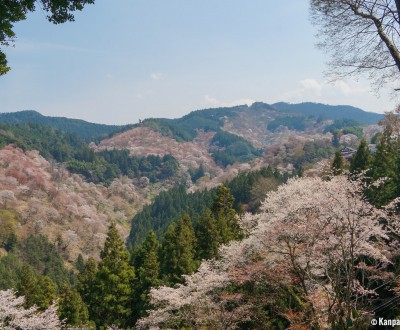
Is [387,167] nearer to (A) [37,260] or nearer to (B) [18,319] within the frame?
(B) [18,319]

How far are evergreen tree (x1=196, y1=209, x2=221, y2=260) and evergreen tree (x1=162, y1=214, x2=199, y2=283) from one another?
56 cm

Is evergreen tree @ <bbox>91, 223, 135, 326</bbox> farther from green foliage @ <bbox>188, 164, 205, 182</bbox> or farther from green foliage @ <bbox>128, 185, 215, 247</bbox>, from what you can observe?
green foliage @ <bbox>188, 164, 205, 182</bbox>

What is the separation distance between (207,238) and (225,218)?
3850 millimetres

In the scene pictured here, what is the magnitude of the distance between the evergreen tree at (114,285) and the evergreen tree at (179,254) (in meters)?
2.63

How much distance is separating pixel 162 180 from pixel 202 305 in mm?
128677

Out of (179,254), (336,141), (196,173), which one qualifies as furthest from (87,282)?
(196,173)

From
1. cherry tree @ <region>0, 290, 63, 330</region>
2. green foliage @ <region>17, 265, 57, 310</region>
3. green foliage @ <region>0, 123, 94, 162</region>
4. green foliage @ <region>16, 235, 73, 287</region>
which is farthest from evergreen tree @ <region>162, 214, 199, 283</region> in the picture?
green foliage @ <region>0, 123, 94, 162</region>

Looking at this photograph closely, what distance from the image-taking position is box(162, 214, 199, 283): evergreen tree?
25797 mm

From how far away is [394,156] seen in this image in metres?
31.4

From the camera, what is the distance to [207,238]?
2778 centimetres

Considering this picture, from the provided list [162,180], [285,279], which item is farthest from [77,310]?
[162,180]

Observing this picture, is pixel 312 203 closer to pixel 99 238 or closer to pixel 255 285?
pixel 255 285

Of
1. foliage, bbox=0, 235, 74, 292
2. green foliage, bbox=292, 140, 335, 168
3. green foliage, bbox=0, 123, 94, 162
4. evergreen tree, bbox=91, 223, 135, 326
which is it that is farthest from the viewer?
green foliage, bbox=0, 123, 94, 162

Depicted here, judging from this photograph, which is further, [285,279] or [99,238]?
[99,238]
